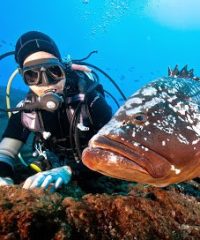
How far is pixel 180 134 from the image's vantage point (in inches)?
100

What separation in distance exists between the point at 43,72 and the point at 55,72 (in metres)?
0.18

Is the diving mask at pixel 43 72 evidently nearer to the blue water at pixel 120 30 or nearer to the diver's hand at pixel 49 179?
the diver's hand at pixel 49 179

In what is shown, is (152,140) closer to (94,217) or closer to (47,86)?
(94,217)

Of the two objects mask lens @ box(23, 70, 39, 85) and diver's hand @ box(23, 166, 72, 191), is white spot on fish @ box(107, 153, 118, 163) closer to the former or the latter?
diver's hand @ box(23, 166, 72, 191)

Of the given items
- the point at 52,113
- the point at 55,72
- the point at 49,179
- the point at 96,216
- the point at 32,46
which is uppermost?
the point at 32,46

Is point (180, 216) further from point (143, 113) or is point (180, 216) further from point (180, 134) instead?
point (143, 113)

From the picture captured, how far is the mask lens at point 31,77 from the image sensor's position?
4285 mm

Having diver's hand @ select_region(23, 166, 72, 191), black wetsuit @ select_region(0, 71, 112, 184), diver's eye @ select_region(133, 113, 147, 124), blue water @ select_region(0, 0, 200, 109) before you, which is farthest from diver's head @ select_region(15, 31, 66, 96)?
blue water @ select_region(0, 0, 200, 109)

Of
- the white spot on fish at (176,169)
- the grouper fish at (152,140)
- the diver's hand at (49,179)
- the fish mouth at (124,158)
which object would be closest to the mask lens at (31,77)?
the diver's hand at (49,179)

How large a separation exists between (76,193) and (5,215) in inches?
56.0

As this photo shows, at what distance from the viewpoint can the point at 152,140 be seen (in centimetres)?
246

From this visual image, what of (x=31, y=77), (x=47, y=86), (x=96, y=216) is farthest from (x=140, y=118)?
(x=31, y=77)

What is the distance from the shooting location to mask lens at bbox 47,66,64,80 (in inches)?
168

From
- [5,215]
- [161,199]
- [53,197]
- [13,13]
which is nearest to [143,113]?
[161,199]
